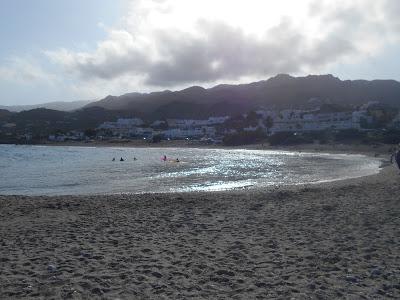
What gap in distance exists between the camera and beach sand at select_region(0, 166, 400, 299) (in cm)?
651

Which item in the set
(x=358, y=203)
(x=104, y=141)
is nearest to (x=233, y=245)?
(x=358, y=203)

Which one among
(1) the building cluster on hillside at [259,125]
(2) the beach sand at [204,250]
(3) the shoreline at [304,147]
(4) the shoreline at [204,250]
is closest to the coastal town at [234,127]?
(1) the building cluster on hillside at [259,125]

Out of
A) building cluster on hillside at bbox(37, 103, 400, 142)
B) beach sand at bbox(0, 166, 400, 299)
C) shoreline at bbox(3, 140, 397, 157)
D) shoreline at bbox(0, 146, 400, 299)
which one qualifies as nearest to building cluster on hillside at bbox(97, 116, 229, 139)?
building cluster on hillside at bbox(37, 103, 400, 142)

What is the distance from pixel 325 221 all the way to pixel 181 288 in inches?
230

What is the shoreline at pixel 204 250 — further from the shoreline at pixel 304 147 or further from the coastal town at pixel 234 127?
the coastal town at pixel 234 127

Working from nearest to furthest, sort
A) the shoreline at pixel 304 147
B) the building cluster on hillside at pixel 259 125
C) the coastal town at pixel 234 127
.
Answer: the shoreline at pixel 304 147 → the coastal town at pixel 234 127 → the building cluster on hillside at pixel 259 125

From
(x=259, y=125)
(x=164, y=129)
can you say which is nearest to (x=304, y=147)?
(x=259, y=125)

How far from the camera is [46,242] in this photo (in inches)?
372

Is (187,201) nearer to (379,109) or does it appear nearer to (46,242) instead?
(46,242)

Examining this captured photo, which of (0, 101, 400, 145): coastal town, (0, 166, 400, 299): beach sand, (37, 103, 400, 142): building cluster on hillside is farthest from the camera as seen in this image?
(37, 103, 400, 142): building cluster on hillside

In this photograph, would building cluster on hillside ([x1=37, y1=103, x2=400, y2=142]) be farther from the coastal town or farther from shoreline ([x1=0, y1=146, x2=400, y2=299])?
shoreline ([x1=0, y1=146, x2=400, y2=299])

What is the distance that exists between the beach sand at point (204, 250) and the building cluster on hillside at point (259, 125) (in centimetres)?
7958

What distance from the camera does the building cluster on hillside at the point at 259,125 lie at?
96500mm

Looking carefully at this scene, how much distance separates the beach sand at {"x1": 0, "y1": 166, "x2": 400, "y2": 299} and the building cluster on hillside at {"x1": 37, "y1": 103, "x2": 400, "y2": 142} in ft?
261
